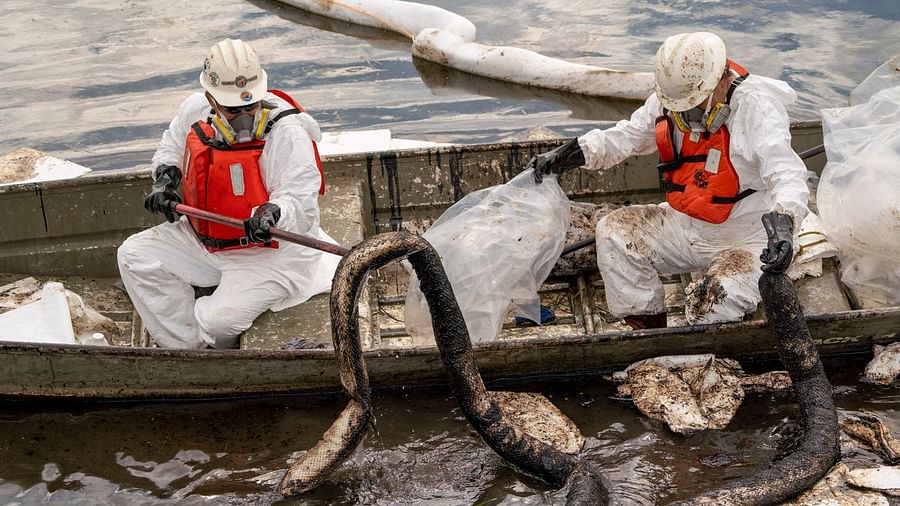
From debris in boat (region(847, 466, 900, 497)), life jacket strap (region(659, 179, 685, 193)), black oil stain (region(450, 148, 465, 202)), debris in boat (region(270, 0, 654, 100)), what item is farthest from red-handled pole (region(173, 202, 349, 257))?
debris in boat (region(270, 0, 654, 100))

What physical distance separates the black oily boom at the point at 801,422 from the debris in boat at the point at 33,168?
20.9 ft

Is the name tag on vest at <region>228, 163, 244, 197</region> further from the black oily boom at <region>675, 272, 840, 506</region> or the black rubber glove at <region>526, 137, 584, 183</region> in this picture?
the black oily boom at <region>675, 272, 840, 506</region>

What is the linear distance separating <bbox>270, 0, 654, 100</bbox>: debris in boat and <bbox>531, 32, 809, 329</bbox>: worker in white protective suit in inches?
182

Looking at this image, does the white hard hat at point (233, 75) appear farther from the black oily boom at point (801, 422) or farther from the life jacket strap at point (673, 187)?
the black oily boom at point (801, 422)

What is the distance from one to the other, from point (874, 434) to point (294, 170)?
333cm

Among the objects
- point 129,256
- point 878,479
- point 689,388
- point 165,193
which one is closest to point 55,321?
point 129,256

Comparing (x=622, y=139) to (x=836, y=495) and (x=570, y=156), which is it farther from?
(x=836, y=495)

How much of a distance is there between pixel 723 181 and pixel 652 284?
71 centimetres

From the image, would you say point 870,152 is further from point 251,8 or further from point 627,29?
point 251,8

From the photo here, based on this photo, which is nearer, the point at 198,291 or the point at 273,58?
the point at 198,291

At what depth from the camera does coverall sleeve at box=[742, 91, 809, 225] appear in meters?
5.11

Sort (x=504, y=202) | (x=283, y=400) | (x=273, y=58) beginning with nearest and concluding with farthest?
(x=283, y=400), (x=504, y=202), (x=273, y=58)

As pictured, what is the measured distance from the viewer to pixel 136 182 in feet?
21.9

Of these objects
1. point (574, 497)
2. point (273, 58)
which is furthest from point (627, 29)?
point (574, 497)
